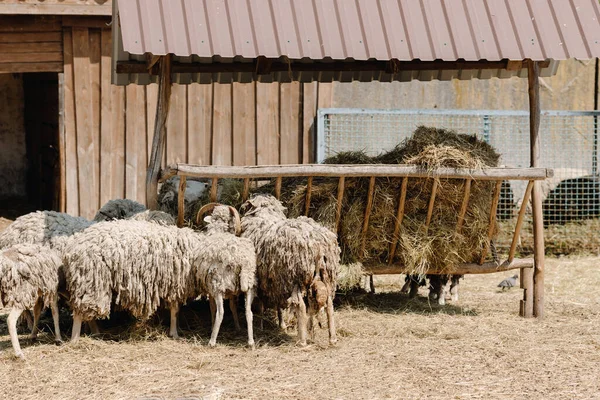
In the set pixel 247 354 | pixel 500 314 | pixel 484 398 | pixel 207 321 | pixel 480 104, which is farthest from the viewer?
pixel 480 104

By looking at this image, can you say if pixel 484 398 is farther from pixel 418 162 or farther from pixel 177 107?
pixel 177 107

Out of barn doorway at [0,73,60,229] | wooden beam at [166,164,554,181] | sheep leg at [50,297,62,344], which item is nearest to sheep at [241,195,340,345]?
wooden beam at [166,164,554,181]

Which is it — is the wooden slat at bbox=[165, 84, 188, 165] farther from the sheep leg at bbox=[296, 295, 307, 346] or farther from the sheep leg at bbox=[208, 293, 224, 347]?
the sheep leg at bbox=[296, 295, 307, 346]

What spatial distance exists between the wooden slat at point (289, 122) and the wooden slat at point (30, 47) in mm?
3222

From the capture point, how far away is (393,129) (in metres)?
13.6

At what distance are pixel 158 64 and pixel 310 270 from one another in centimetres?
319

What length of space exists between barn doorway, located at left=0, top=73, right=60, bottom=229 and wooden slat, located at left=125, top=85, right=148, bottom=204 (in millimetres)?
3859

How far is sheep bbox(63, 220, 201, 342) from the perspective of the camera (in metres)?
7.73

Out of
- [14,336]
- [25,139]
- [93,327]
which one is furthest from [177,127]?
[14,336]

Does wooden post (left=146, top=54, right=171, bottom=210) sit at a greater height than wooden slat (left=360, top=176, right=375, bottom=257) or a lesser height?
greater

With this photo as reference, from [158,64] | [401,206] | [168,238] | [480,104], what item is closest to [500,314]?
[401,206]

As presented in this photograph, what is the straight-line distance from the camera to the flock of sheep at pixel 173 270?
7730mm

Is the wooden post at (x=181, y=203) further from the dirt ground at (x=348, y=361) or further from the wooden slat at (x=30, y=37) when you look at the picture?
the wooden slat at (x=30, y=37)

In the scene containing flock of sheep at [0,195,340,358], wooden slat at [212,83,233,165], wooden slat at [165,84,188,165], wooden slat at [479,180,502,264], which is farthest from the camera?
wooden slat at [212,83,233,165]
